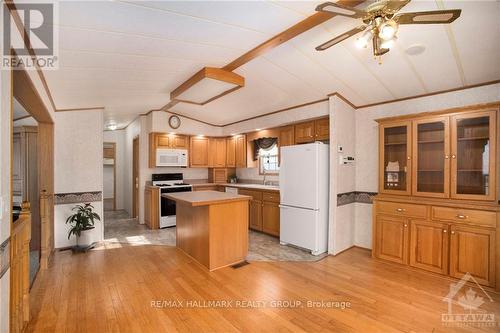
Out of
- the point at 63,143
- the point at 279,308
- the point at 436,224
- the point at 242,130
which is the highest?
the point at 242,130

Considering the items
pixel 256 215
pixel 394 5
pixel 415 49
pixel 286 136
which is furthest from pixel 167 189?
pixel 394 5

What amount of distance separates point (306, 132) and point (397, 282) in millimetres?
2649

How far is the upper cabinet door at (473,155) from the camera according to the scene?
2761 mm

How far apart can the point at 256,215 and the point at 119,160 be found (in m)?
5.02

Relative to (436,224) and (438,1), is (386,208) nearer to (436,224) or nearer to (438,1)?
(436,224)

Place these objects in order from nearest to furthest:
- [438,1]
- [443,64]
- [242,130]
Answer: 1. [438,1]
2. [443,64]
3. [242,130]

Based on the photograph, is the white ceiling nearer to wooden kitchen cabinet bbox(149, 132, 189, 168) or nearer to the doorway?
wooden kitchen cabinet bbox(149, 132, 189, 168)

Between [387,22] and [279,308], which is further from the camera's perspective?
[279,308]

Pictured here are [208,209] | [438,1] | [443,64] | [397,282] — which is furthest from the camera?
[208,209]

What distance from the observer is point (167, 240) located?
4500 millimetres

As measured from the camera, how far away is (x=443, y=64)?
2680mm

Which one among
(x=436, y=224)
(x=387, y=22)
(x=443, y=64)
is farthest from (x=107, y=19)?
(x=436, y=224)

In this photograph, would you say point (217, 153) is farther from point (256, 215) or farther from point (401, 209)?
point (401, 209)

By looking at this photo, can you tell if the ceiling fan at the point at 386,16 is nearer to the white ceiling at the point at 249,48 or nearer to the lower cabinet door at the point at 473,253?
the white ceiling at the point at 249,48
